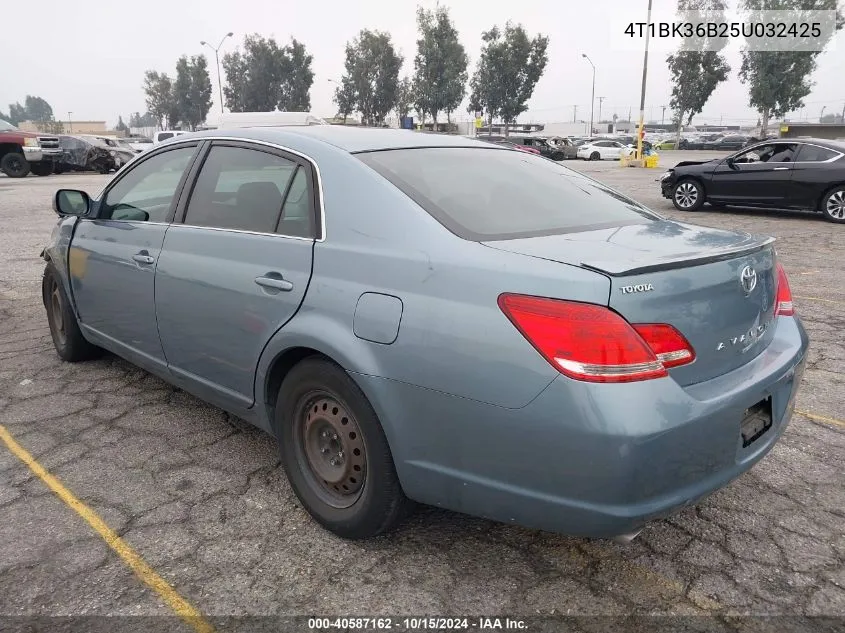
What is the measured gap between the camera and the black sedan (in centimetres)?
1120

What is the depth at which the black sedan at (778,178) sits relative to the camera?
36.8 ft

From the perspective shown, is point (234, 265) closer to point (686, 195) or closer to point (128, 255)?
point (128, 255)

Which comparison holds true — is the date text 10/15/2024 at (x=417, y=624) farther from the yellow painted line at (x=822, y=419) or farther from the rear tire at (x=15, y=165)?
the rear tire at (x=15, y=165)

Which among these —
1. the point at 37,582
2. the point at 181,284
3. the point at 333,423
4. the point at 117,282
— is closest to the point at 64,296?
the point at 117,282

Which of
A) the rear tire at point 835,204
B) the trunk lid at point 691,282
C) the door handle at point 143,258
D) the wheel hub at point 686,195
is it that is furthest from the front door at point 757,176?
the door handle at point 143,258

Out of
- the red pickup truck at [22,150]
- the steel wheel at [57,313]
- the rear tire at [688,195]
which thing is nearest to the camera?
the steel wheel at [57,313]

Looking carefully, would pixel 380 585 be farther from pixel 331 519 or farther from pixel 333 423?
pixel 333 423

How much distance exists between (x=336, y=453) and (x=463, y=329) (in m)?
0.84

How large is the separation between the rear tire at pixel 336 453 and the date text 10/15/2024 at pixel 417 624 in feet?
1.13

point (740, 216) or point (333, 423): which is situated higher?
point (333, 423)

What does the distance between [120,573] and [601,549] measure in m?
1.73

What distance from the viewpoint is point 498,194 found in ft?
8.78

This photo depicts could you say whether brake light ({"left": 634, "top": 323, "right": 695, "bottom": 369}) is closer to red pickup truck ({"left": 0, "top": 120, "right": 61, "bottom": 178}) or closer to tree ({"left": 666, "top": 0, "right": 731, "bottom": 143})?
red pickup truck ({"left": 0, "top": 120, "right": 61, "bottom": 178})

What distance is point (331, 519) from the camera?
2.52 metres
